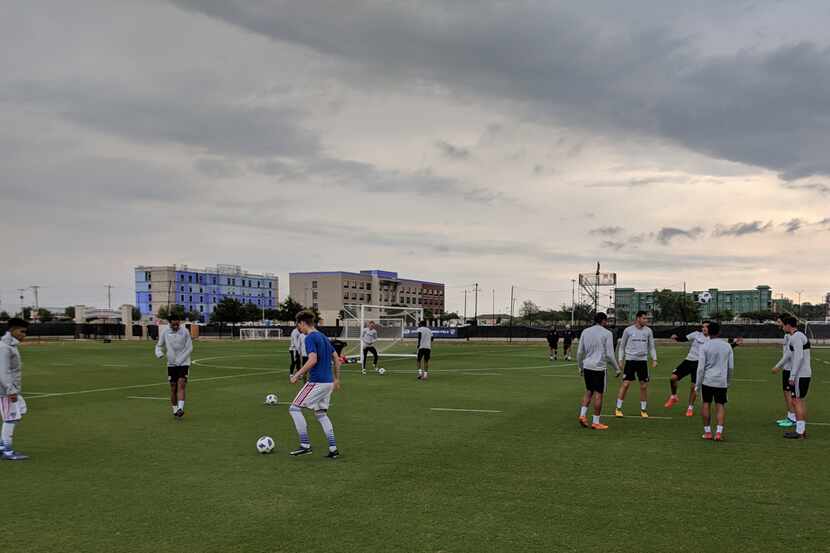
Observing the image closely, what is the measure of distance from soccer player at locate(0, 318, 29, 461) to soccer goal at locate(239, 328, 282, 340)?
6129cm

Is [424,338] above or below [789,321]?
below

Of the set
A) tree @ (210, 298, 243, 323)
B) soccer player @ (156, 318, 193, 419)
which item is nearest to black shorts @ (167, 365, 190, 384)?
soccer player @ (156, 318, 193, 419)

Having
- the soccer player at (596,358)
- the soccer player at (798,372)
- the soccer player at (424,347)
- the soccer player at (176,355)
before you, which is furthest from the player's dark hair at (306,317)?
the soccer player at (424,347)

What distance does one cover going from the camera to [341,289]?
530 ft

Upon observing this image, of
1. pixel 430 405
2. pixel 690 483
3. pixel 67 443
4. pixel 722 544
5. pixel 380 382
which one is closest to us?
pixel 722 544

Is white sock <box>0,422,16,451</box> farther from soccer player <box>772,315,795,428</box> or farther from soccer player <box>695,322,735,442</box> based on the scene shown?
soccer player <box>772,315,795,428</box>

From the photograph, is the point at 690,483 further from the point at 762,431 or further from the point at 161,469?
the point at 161,469

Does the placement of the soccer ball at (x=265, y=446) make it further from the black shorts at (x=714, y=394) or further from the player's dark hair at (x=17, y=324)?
the black shorts at (x=714, y=394)

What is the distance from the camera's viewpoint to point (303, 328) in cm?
941

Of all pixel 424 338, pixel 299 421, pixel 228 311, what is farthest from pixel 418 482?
pixel 228 311

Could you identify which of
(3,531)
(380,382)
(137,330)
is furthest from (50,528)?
(137,330)

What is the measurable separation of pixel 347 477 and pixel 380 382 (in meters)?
13.3

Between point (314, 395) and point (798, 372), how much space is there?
8.55 m

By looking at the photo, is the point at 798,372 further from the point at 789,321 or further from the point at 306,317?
the point at 306,317
